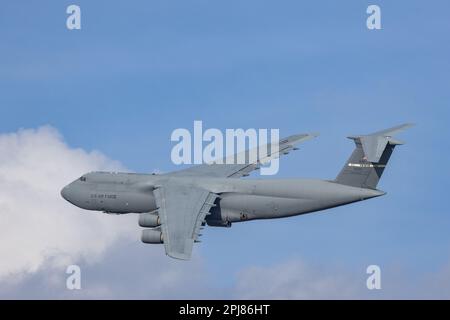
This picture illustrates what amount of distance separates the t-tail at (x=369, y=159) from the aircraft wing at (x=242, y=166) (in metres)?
9.57

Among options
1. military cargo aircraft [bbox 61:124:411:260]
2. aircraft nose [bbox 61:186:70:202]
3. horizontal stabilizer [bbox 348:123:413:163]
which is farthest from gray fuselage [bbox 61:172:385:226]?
horizontal stabilizer [bbox 348:123:413:163]

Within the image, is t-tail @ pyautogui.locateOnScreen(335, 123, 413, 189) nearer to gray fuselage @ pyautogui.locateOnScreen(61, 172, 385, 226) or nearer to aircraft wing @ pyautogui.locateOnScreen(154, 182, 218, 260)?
gray fuselage @ pyautogui.locateOnScreen(61, 172, 385, 226)

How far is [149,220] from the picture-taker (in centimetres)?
8531

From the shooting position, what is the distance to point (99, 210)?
297ft

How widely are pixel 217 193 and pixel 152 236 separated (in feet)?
25.8

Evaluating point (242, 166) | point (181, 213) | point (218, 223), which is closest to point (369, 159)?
point (181, 213)

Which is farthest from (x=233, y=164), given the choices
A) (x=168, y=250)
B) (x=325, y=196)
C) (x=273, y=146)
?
(x=168, y=250)

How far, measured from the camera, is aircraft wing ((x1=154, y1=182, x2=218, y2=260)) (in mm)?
76875

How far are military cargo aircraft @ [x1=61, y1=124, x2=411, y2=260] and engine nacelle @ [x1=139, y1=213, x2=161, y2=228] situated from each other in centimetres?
1

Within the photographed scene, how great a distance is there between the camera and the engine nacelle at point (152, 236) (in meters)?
80.4

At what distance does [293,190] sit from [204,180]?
666cm

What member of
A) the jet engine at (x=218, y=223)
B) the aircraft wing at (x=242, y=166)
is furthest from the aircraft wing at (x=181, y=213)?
the aircraft wing at (x=242, y=166)

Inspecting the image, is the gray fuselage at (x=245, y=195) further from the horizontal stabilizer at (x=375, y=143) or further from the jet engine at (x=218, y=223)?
the horizontal stabilizer at (x=375, y=143)

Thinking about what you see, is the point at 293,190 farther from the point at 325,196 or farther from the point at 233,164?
the point at 233,164
